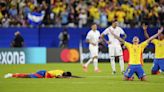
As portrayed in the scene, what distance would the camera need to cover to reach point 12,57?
3719cm

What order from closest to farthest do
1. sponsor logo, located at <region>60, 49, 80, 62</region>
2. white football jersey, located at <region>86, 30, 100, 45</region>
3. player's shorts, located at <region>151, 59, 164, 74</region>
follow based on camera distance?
player's shorts, located at <region>151, 59, 164, 74</region> → white football jersey, located at <region>86, 30, 100, 45</region> → sponsor logo, located at <region>60, 49, 80, 62</region>

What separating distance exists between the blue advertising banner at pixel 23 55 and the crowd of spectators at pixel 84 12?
2639mm

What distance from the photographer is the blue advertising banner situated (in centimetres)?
3702

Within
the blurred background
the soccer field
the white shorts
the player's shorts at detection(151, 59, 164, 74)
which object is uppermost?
the blurred background

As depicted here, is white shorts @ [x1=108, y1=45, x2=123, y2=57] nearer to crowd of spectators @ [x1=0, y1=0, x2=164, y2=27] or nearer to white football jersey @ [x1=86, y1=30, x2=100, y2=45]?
white football jersey @ [x1=86, y1=30, x2=100, y2=45]

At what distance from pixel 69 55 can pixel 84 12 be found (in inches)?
142

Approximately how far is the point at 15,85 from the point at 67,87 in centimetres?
199

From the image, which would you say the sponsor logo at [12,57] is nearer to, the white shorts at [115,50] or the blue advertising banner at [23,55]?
the blue advertising banner at [23,55]

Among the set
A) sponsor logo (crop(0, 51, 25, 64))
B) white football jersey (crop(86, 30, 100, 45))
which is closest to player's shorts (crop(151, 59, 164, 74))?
white football jersey (crop(86, 30, 100, 45))

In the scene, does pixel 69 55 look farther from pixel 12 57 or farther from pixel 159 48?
pixel 159 48

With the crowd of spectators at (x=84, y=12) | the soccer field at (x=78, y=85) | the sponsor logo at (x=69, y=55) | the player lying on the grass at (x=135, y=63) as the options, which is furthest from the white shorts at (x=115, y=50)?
the crowd of spectators at (x=84, y=12)

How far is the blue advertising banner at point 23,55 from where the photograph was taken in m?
37.0

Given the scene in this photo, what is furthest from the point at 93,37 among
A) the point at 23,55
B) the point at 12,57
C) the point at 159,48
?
the point at 23,55

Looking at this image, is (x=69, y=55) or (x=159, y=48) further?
(x=69, y=55)
